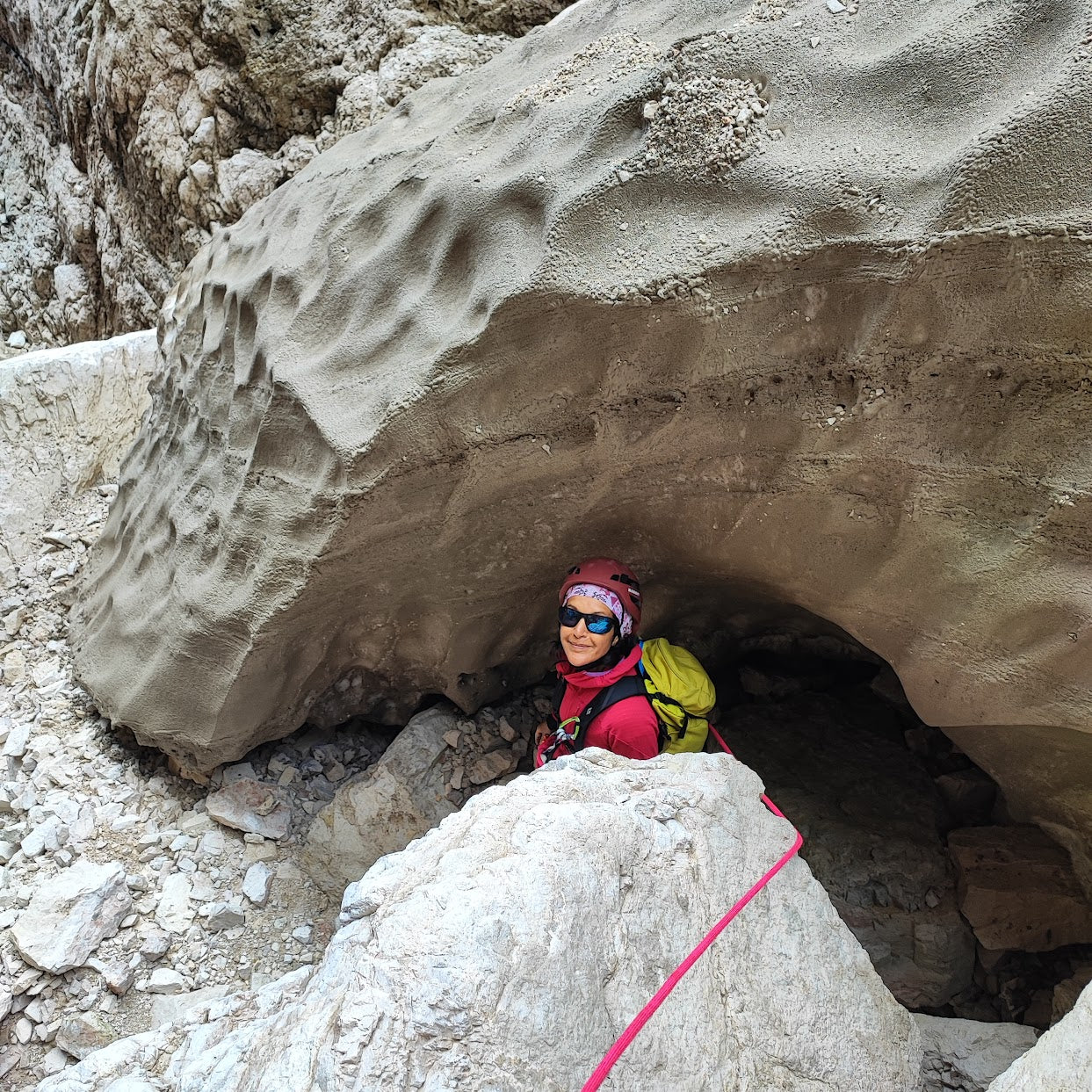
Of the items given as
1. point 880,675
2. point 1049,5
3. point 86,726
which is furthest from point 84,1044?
point 1049,5

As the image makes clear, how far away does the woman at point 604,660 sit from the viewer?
1.70 metres

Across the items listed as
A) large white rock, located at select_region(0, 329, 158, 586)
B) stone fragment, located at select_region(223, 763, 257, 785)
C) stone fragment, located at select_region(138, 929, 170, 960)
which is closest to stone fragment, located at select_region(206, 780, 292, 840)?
stone fragment, located at select_region(223, 763, 257, 785)

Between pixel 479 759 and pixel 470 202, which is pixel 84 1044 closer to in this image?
pixel 479 759

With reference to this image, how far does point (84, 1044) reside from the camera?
1534 millimetres

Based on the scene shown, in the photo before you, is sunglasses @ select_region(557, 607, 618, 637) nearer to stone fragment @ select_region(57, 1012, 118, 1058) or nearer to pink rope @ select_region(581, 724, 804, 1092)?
pink rope @ select_region(581, 724, 804, 1092)

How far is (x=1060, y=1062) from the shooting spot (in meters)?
0.83

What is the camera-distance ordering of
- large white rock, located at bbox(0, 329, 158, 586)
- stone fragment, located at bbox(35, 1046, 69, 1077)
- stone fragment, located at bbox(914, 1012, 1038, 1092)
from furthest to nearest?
large white rock, located at bbox(0, 329, 158, 586) < stone fragment, located at bbox(35, 1046, 69, 1077) < stone fragment, located at bbox(914, 1012, 1038, 1092)

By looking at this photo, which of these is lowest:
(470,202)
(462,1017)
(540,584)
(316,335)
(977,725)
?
(977,725)

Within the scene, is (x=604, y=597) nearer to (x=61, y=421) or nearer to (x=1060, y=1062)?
(x=1060, y=1062)

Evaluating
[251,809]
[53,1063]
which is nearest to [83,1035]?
[53,1063]

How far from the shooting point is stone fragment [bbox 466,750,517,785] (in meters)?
2.05

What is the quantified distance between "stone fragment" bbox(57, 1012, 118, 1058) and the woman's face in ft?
3.73

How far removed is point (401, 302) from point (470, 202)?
22cm

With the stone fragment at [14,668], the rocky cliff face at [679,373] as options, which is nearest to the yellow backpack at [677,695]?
the rocky cliff face at [679,373]
